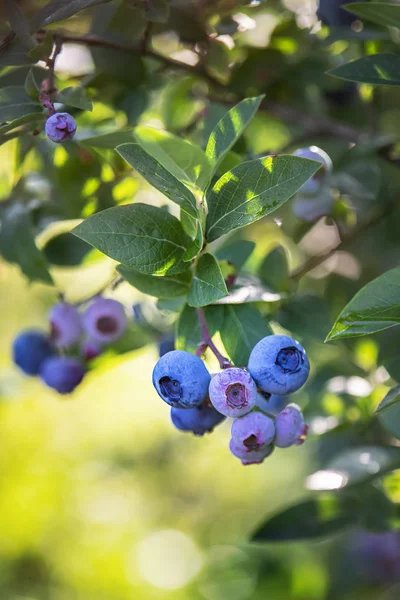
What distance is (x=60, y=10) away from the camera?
75 cm

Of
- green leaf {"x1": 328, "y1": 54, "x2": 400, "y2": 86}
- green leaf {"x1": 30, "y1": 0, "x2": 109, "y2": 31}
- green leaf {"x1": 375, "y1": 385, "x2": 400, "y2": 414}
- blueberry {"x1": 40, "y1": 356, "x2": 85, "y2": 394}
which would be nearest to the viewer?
green leaf {"x1": 375, "y1": 385, "x2": 400, "y2": 414}

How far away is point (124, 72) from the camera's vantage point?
1139 mm

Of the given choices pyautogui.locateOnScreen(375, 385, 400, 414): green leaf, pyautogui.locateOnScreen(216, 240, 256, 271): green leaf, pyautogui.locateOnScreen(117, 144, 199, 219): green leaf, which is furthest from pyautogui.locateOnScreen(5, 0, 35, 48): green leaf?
pyautogui.locateOnScreen(375, 385, 400, 414): green leaf

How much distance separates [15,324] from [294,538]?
2.15 metres

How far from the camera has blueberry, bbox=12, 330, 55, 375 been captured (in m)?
1.27

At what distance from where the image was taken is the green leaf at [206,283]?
0.69 meters

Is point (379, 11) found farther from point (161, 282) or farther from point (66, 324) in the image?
point (66, 324)

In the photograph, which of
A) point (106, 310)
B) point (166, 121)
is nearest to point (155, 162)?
point (106, 310)

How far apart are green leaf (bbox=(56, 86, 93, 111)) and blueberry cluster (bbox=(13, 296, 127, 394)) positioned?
1.27 feet

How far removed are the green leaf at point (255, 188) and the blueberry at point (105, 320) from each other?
1.47ft

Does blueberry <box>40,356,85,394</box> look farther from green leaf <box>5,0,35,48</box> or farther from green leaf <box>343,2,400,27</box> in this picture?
green leaf <box>343,2,400,27</box>

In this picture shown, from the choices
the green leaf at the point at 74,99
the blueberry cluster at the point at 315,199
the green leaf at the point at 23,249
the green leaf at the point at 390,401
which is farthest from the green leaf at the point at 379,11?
the green leaf at the point at 23,249

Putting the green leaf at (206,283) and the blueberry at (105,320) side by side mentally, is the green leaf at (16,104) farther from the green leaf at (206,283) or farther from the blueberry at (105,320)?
the blueberry at (105,320)

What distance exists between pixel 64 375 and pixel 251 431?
563 millimetres
